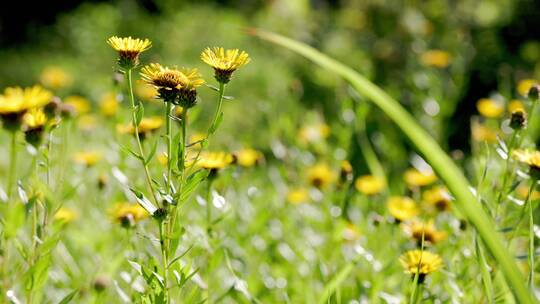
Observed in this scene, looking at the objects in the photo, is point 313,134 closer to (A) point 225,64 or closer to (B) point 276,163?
(B) point 276,163

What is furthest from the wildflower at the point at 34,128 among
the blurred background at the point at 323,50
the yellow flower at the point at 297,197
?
the blurred background at the point at 323,50

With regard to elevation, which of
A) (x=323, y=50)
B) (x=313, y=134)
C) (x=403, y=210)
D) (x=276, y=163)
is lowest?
(x=323, y=50)

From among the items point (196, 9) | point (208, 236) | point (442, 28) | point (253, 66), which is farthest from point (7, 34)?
point (208, 236)

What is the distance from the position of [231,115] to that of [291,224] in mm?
1948

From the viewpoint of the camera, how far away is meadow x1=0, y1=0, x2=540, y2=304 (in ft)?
3.66

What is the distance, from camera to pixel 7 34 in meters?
6.98

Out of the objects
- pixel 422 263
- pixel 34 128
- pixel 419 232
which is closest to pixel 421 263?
pixel 422 263

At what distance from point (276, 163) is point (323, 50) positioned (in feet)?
5.24

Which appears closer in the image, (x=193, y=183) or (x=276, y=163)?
(x=193, y=183)

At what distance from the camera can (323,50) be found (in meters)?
4.83

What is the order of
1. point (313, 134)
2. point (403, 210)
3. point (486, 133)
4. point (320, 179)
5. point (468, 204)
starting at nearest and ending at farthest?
point (468, 204)
point (403, 210)
point (320, 179)
point (486, 133)
point (313, 134)

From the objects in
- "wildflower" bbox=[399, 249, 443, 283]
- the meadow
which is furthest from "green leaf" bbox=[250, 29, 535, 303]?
"wildflower" bbox=[399, 249, 443, 283]

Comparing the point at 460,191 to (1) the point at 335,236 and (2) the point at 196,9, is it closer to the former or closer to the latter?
(1) the point at 335,236

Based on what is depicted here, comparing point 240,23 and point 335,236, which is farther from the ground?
point 335,236
